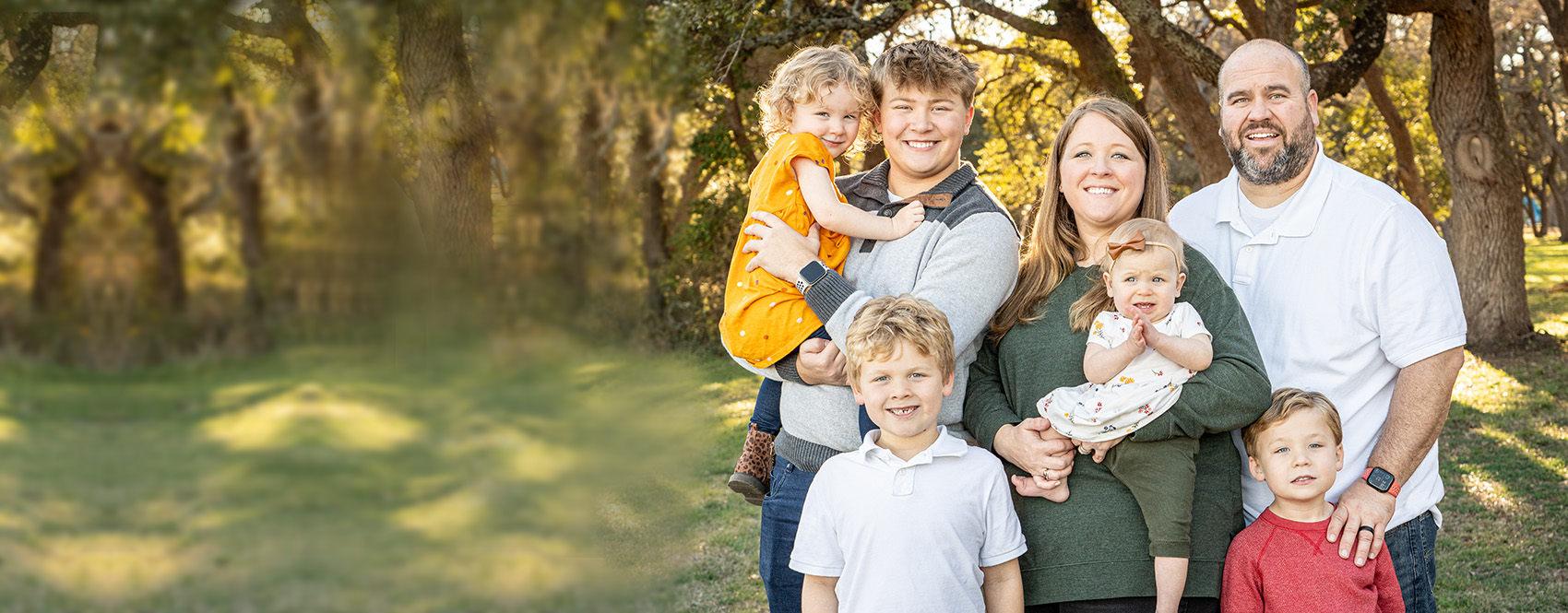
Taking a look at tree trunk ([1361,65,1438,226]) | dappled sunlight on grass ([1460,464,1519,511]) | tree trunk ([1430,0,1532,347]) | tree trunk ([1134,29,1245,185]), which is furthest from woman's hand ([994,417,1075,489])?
tree trunk ([1361,65,1438,226])

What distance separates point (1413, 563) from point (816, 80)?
194 cm

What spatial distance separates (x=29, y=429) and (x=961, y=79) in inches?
83.5

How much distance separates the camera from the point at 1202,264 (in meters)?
2.45

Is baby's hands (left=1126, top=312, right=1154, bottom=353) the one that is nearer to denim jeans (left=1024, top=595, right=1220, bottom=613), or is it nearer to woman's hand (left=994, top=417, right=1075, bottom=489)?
woman's hand (left=994, top=417, right=1075, bottom=489)

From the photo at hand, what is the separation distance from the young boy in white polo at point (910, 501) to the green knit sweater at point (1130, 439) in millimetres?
109

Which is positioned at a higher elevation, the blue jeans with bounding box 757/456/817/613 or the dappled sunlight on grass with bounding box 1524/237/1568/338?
the blue jeans with bounding box 757/456/817/613

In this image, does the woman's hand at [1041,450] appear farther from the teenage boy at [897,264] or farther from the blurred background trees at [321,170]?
the blurred background trees at [321,170]

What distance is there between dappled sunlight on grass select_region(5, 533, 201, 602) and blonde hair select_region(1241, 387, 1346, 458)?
2.32 meters

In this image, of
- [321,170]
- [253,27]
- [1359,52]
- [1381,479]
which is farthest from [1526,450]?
[253,27]

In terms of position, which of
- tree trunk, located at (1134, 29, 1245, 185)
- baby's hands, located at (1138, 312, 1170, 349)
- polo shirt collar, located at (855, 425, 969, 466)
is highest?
tree trunk, located at (1134, 29, 1245, 185)

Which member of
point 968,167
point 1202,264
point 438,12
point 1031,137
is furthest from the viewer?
point 1031,137

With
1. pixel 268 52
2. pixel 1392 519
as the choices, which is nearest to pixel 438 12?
pixel 268 52

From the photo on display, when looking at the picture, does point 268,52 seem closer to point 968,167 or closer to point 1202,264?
point 968,167

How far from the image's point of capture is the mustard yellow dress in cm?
253
